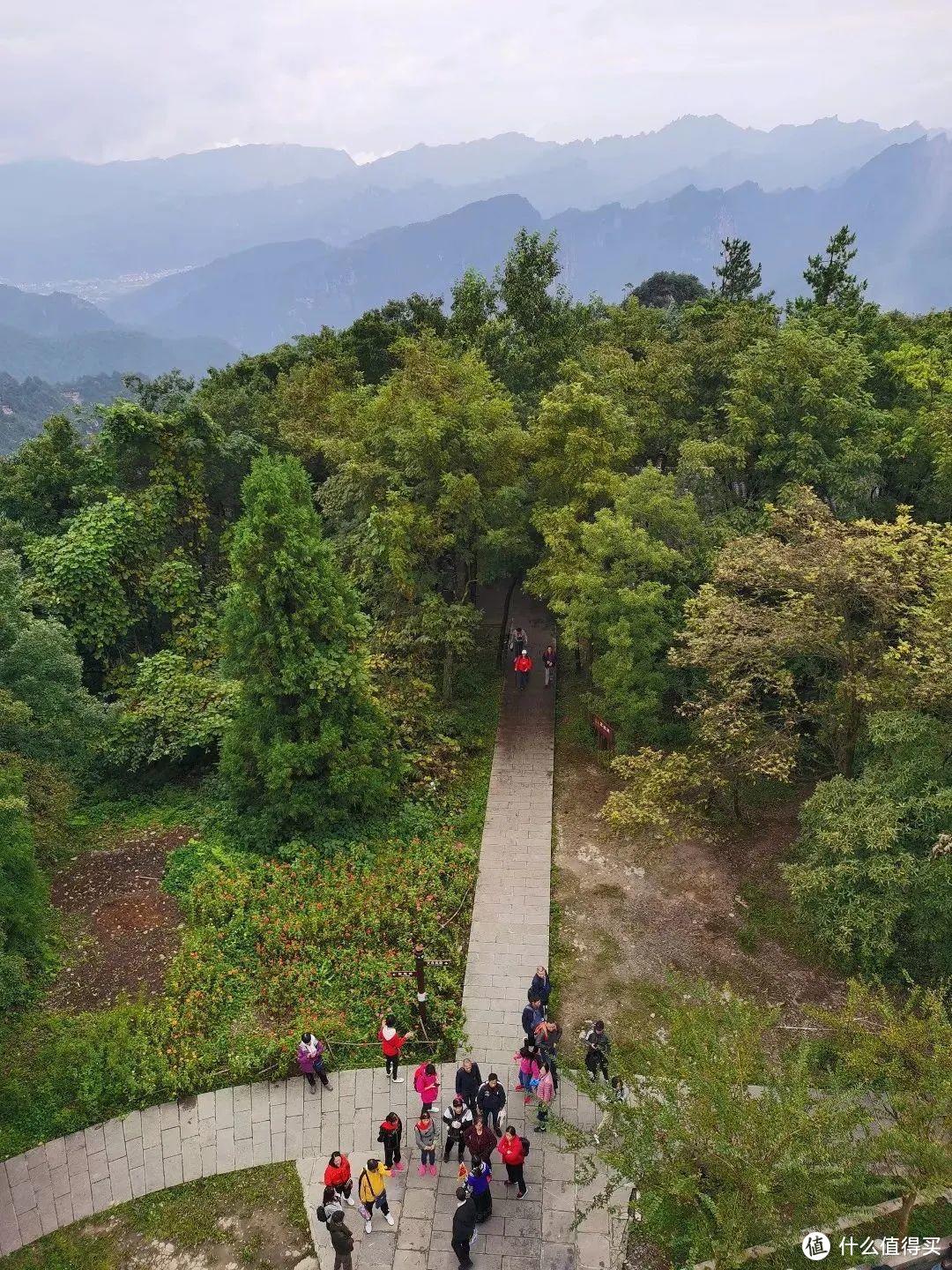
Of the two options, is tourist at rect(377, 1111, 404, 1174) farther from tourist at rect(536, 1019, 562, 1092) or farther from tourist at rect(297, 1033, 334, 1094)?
tourist at rect(536, 1019, 562, 1092)

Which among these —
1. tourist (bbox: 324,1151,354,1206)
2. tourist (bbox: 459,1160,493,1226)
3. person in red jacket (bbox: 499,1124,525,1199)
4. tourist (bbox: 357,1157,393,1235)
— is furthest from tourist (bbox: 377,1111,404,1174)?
person in red jacket (bbox: 499,1124,525,1199)

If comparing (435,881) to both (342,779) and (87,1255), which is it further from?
(87,1255)

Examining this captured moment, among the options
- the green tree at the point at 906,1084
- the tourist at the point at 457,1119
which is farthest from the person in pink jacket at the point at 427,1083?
the green tree at the point at 906,1084

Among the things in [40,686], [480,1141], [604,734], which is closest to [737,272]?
[604,734]

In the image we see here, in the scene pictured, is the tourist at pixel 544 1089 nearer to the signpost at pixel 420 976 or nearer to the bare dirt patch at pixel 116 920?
the signpost at pixel 420 976

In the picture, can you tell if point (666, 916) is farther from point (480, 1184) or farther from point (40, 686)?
point (40, 686)

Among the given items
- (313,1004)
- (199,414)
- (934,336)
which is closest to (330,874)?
(313,1004)
